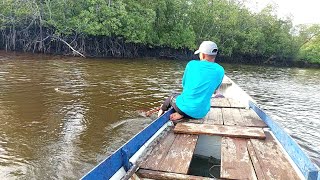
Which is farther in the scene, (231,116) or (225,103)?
(225,103)

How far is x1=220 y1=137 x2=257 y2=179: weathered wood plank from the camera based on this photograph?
7.79 ft

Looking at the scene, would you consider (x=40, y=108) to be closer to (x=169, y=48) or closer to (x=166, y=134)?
(x=166, y=134)

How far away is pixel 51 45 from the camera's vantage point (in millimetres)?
20828

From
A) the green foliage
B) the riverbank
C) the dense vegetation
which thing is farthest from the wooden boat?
the green foliage

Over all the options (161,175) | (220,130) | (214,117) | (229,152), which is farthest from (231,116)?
(161,175)

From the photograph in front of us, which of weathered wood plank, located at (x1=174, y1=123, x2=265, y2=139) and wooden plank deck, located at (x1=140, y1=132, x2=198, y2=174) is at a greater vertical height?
weathered wood plank, located at (x1=174, y1=123, x2=265, y2=139)

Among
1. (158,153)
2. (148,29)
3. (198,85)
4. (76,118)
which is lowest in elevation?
(76,118)

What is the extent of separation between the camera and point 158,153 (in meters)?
2.78

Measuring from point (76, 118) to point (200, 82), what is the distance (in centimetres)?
302

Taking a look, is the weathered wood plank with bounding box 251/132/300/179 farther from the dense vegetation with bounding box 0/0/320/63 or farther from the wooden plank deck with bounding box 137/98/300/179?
the dense vegetation with bounding box 0/0/320/63

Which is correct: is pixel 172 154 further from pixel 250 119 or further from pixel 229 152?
pixel 250 119

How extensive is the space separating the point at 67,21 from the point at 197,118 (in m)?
16.5

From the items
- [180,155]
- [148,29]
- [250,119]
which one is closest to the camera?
[180,155]

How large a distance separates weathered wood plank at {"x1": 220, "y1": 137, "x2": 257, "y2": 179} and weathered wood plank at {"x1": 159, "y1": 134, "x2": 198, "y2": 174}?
0.29 meters
